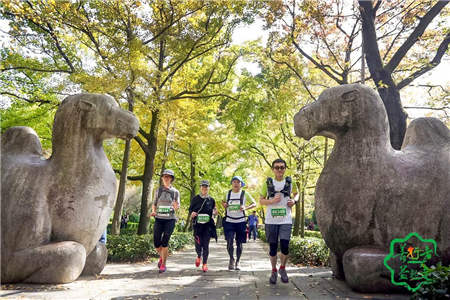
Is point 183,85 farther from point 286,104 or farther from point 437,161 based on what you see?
point 437,161

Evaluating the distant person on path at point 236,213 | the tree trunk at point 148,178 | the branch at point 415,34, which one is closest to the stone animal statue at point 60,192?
the distant person on path at point 236,213

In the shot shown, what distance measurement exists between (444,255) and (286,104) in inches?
329

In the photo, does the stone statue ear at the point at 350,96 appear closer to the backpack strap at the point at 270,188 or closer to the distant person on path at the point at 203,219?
the backpack strap at the point at 270,188

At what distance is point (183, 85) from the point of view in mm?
11797

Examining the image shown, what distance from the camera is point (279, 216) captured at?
545cm

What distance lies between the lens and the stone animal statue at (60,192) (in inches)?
191

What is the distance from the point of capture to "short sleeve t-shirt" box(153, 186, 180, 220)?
6699 millimetres

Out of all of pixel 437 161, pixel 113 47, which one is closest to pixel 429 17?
pixel 437 161

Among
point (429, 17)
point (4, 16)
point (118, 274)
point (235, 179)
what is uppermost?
point (4, 16)

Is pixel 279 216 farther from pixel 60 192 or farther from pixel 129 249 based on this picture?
pixel 129 249

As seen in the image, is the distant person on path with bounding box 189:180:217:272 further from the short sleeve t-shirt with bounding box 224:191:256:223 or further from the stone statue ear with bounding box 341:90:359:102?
the stone statue ear with bounding box 341:90:359:102

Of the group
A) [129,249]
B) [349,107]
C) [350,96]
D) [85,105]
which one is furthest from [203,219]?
[350,96]

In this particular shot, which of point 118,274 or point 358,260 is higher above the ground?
point 358,260

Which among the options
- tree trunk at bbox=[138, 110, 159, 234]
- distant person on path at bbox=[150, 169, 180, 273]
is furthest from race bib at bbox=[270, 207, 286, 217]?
tree trunk at bbox=[138, 110, 159, 234]
